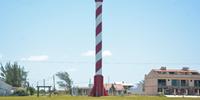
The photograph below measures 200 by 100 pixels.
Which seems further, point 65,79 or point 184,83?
point 65,79

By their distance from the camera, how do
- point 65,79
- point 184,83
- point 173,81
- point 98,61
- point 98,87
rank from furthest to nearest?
1. point 65,79
2. point 184,83
3. point 173,81
4. point 98,61
5. point 98,87

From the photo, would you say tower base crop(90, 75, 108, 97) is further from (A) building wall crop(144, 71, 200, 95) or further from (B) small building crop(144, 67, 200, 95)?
(A) building wall crop(144, 71, 200, 95)

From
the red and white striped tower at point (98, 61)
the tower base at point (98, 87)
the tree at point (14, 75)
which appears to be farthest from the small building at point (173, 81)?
the tower base at point (98, 87)

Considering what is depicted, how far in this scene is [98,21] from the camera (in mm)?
40469

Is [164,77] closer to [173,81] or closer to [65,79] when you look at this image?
[173,81]

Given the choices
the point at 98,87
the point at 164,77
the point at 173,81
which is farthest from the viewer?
the point at 173,81

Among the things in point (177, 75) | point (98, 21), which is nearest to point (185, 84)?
point (177, 75)

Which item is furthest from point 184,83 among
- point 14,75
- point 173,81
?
point 14,75

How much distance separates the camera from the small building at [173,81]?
361 feet

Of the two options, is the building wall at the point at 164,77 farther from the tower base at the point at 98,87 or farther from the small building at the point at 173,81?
the tower base at the point at 98,87

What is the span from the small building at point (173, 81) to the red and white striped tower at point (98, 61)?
7080cm

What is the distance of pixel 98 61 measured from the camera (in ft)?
132

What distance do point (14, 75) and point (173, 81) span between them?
45082 mm

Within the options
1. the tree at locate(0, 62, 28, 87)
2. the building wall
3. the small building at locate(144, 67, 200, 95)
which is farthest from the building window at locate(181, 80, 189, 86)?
the tree at locate(0, 62, 28, 87)
